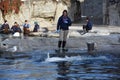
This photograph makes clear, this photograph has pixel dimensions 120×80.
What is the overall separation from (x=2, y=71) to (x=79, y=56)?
4.93 meters

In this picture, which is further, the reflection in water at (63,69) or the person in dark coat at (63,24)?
the person in dark coat at (63,24)

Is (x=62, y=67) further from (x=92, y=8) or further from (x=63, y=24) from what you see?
(x=92, y=8)

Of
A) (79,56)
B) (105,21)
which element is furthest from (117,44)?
(105,21)

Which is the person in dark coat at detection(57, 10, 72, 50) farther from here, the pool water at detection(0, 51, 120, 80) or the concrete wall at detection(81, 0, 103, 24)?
the concrete wall at detection(81, 0, 103, 24)

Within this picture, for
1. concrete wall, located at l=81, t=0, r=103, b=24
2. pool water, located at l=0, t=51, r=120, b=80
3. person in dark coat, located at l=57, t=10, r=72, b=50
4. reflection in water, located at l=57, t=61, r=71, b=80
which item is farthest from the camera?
concrete wall, located at l=81, t=0, r=103, b=24

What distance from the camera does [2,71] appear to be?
1493cm

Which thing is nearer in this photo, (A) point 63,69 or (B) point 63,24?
(A) point 63,69

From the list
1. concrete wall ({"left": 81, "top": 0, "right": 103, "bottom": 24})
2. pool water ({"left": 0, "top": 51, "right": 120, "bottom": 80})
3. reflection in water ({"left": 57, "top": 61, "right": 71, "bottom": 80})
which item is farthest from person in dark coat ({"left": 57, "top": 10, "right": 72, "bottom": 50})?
concrete wall ({"left": 81, "top": 0, "right": 103, "bottom": 24})

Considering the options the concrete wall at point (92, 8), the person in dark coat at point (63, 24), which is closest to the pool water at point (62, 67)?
the person in dark coat at point (63, 24)

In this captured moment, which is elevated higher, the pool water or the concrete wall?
the concrete wall

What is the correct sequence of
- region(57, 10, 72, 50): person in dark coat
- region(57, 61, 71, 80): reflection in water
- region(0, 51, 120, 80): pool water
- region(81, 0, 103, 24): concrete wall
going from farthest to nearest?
region(81, 0, 103, 24): concrete wall
region(57, 10, 72, 50): person in dark coat
region(57, 61, 71, 80): reflection in water
region(0, 51, 120, 80): pool water

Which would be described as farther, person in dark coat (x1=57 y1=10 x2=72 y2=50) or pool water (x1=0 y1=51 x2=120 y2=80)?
person in dark coat (x1=57 y1=10 x2=72 y2=50)

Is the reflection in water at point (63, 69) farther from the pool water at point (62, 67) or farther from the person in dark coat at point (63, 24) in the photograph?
the person in dark coat at point (63, 24)

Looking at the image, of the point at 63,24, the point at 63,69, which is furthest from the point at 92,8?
the point at 63,69
